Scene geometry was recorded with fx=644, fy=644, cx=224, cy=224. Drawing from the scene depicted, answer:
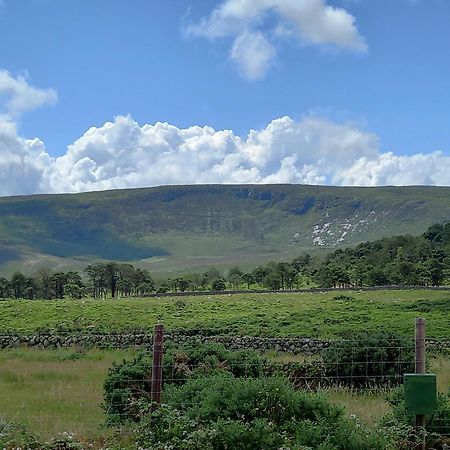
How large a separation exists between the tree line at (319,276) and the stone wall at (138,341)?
5619 centimetres

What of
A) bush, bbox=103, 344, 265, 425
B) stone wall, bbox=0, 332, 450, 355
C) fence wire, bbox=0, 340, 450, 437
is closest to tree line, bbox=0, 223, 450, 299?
stone wall, bbox=0, 332, 450, 355

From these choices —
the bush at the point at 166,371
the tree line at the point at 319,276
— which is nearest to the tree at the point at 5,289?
the tree line at the point at 319,276

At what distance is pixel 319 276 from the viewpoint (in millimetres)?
92688

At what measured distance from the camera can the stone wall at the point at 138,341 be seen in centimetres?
2650

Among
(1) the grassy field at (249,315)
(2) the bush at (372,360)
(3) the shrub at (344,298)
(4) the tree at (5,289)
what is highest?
(2) the bush at (372,360)

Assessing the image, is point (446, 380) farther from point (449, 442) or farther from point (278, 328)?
point (278, 328)

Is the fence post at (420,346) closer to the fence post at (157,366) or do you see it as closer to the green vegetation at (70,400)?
the green vegetation at (70,400)

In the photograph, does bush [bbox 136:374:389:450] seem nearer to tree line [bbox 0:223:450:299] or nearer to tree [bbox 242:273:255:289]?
tree line [bbox 0:223:450:299]

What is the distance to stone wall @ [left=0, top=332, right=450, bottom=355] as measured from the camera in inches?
1043

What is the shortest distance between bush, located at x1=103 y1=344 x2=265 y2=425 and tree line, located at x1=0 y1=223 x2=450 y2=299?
74.1 metres

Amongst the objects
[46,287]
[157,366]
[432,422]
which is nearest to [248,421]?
[157,366]

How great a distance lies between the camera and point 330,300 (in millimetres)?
51906

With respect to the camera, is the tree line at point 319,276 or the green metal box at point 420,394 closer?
the green metal box at point 420,394

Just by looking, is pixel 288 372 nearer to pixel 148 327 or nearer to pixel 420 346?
pixel 420 346
